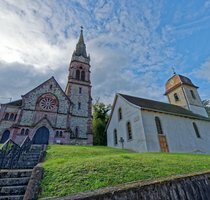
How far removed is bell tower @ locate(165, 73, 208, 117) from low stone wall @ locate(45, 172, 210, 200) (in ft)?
77.4

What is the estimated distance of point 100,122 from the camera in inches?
1195

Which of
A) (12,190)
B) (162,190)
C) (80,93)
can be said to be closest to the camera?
(162,190)

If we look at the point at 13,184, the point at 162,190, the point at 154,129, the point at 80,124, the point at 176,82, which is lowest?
the point at 162,190

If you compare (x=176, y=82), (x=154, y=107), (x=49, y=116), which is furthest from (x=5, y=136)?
(x=176, y=82)

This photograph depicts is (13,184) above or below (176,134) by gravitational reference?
below

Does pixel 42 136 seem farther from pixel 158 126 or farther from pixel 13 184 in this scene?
pixel 13 184

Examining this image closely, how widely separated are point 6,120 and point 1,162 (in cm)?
1919

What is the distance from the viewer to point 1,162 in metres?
6.37

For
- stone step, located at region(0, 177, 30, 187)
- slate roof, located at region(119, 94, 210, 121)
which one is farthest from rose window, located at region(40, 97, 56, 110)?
stone step, located at region(0, 177, 30, 187)

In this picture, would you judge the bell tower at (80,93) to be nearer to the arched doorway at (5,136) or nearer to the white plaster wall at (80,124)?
the white plaster wall at (80,124)

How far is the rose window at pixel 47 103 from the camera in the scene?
23.0 metres

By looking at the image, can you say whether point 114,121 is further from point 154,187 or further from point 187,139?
point 154,187

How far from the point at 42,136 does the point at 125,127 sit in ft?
39.8

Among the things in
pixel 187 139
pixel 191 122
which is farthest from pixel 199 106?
pixel 187 139
